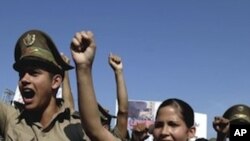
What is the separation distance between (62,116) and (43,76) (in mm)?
334

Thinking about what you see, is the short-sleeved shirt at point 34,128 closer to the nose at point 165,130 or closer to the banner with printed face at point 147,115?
the nose at point 165,130

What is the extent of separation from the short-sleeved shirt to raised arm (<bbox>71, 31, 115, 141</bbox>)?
0.45 meters

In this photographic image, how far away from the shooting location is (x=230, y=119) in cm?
528

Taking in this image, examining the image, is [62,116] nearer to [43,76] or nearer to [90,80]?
[43,76]

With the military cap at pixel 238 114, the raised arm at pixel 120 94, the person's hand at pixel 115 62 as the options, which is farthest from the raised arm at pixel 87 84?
the military cap at pixel 238 114

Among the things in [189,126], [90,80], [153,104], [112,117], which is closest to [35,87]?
[90,80]

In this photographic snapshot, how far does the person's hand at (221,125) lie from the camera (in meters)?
4.62

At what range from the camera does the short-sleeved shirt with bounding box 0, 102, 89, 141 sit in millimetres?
3451

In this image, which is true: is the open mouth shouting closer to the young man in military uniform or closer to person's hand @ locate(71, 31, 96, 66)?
the young man in military uniform

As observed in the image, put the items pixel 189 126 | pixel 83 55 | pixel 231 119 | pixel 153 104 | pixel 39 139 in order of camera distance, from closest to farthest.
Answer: pixel 83 55 → pixel 39 139 → pixel 189 126 → pixel 231 119 → pixel 153 104

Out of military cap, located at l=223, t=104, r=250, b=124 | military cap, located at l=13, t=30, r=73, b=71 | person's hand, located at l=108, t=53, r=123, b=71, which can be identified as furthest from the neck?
military cap, located at l=223, t=104, r=250, b=124

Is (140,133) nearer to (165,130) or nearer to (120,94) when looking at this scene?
(120,94)

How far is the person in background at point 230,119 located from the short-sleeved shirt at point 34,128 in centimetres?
155

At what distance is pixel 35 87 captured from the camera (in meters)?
3.48
